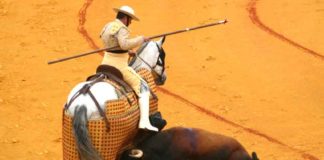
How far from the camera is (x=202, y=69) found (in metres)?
14.9

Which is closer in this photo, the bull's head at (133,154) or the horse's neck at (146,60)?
the bull's head at (133,154)

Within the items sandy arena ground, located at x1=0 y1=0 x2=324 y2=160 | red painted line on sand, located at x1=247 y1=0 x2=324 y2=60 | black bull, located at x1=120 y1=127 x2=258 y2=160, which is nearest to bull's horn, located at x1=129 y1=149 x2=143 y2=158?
black bull, located at x1=120 y1=127 x2=258 y2=160

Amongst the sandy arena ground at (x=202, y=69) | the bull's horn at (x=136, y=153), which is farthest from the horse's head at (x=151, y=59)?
the sandy arena ground at (x=202, y=69)

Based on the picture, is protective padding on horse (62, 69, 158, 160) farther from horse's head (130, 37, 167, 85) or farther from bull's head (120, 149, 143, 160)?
horse's head (130, 37, 167, 85)

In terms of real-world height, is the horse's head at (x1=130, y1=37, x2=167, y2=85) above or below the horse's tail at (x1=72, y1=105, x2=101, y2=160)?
above

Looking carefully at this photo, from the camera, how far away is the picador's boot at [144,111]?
8812mm

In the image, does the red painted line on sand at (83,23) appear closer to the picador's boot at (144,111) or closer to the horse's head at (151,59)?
the horse's head at (151,59)

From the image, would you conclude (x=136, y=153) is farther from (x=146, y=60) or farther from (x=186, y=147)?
(x=146, y=60)

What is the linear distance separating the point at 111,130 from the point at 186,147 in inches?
39.6

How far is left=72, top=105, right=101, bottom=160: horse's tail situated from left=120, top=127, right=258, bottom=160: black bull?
756 millimetres

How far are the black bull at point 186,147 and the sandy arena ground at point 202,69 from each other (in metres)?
2.52

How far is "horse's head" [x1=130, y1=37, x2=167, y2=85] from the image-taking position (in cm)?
944

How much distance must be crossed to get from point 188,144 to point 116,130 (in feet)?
3.15

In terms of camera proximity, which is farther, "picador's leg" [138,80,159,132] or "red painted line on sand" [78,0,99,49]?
"red painted line on sand" [78,0,99,49]
